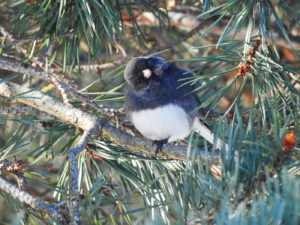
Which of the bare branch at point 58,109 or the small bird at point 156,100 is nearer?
the bare branch at point 58,109

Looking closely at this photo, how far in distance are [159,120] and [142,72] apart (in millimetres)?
186

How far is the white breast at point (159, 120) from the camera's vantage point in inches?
62.4

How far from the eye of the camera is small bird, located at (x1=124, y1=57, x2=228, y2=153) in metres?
1.59

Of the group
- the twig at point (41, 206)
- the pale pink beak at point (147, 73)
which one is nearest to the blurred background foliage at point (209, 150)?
the twig at point (41, 206)

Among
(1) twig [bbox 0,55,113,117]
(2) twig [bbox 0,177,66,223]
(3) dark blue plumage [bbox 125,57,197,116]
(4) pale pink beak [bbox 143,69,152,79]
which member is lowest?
(3) dark blue plumage [bbox 125,57,197,116]

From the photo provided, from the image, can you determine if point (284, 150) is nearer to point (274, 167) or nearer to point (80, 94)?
point (274, 167)

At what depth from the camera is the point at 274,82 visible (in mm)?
1092

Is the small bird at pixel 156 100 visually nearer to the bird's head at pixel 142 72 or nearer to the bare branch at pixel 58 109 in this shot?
the bird's head at pixel 142 72

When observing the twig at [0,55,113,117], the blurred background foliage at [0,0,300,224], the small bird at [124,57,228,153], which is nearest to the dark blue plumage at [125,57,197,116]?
the small bird at [124,57,228,153]

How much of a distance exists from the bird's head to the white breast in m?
0.11

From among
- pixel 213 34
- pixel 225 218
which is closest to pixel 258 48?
pixel 225 218

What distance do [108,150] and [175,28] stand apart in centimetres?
133

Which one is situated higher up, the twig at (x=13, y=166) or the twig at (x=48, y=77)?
the twig at (x=48, y=77)

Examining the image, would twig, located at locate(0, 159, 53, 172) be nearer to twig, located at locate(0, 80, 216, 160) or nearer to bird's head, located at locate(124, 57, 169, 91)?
twig, located at locate(0, 80, 216, 160)
